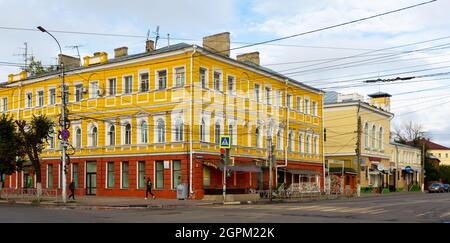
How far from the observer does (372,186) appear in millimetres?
70250

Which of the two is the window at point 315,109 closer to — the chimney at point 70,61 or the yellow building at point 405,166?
the chimney at point 70,61

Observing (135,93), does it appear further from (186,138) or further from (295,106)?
(295,106)

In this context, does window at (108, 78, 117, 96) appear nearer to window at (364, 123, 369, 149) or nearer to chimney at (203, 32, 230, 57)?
chimney at (203, 32, 230, 57)

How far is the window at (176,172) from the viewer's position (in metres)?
40.1

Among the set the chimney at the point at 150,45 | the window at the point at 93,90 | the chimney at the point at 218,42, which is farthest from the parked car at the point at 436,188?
the window at the point at 93,90

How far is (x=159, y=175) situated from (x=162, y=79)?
724 centimetres

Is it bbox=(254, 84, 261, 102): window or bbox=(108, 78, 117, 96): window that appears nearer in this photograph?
bbox=(108, 78, 117, 96): window

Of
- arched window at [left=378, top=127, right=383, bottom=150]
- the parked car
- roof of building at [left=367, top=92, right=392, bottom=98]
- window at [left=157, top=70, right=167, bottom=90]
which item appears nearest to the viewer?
window at [left=157, top=70, right=167, bottom=90]

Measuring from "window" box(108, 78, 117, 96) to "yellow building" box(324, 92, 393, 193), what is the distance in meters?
29.3

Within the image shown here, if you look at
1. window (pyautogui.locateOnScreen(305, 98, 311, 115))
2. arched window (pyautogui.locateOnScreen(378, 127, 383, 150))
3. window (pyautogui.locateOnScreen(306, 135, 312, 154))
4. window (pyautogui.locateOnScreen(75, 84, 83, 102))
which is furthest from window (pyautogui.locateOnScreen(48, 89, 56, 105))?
arched window (pyautogui.locateOnScreen(378, 127, 383, 150))

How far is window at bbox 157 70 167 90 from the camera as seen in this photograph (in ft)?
136

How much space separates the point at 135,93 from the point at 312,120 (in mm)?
20934


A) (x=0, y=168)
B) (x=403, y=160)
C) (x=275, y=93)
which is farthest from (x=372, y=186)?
(x=0, y=168)

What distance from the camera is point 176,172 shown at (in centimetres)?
4034
